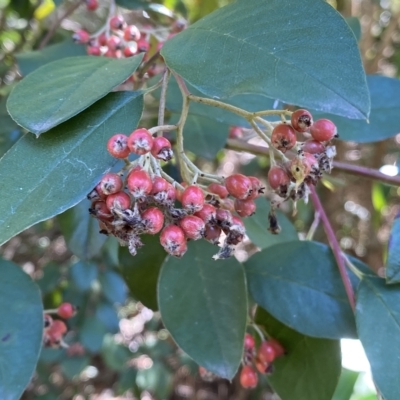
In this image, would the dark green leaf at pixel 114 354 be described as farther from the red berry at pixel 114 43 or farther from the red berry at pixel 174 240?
the red berry at pixel 174 240

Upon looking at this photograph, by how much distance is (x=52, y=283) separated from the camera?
161cm

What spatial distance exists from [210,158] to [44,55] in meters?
0.42

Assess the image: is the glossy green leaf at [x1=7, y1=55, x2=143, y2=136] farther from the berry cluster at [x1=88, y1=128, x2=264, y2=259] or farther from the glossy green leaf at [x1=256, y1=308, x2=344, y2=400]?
the glossy green leaf at [x1=256, y1=308, x2=344, y2=400]

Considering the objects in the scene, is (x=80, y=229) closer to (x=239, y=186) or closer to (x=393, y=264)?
(x=239, y=186)

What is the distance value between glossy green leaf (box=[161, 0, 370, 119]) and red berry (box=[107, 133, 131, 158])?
9cm

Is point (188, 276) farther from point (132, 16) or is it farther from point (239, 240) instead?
point (132, 16)

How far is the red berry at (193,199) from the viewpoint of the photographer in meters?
0.50

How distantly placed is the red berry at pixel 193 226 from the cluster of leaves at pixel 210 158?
0.11 meters

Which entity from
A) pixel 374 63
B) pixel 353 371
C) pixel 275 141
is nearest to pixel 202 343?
pixel 275 141

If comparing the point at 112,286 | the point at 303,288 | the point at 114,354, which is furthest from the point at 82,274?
the point at 303,288

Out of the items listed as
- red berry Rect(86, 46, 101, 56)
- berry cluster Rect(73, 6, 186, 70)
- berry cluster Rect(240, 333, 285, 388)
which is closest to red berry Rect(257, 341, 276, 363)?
berry cluster Rect(240, 333, 285, 388)

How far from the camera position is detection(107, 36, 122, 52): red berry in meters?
0.90

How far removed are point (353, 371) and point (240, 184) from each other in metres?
0.66

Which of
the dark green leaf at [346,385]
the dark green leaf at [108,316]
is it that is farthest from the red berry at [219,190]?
the dark green leaf at [108,316]
